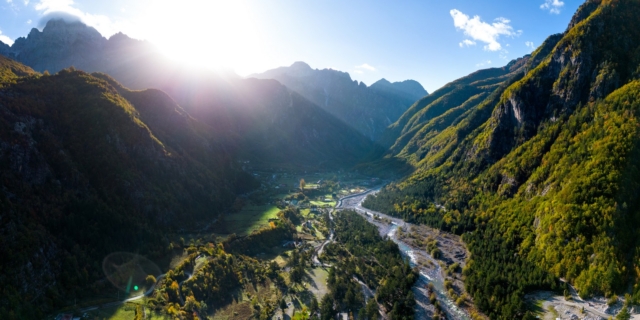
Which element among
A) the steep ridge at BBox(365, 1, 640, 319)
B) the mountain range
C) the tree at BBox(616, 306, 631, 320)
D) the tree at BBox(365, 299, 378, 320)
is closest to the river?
the steep ridge at BBox(365, 1, 640, 319)

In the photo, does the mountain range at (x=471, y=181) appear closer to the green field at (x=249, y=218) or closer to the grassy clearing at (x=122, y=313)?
the grassy clearing at (x=122, y=313)

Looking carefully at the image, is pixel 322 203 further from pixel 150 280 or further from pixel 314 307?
pixel 150 280

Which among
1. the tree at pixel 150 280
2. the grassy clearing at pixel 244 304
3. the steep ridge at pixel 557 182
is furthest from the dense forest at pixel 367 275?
the tree at pixel 150 280

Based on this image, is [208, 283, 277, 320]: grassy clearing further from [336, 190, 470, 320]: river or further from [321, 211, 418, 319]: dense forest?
[336, 190, 470, 320]: river

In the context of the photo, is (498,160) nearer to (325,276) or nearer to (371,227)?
(371,227)

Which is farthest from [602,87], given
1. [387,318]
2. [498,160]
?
[387,318]
